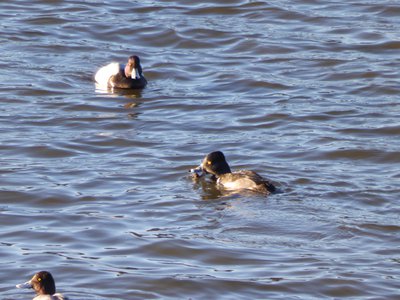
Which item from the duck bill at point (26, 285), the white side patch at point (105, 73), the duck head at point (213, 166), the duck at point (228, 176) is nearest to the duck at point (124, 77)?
the white side patch at point (105, 73)

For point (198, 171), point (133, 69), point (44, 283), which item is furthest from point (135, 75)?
point (44, 283)

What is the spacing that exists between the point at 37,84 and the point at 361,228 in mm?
7179

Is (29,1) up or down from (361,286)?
up

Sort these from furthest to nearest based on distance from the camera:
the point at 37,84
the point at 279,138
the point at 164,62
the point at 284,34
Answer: the point at 284,34 < the point at 164,62 < the point at 37,84 < the point at 279,138

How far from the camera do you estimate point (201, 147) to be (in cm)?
1502

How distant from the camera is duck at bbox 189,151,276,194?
13164 mm

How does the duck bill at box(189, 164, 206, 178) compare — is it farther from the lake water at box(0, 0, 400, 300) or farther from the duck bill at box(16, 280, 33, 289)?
the duck bill at box(16, 280, 33, 289)

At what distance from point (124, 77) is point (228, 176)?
4.45 m

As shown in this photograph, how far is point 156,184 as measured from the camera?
13625mm

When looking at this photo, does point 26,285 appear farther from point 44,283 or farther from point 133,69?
point 133,69

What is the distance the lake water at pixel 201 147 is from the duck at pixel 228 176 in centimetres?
12

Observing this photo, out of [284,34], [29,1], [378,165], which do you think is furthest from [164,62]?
[378,165]

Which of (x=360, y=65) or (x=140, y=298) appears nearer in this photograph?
(x=140, y=298)

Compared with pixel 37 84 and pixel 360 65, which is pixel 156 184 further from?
pixel 360 65
